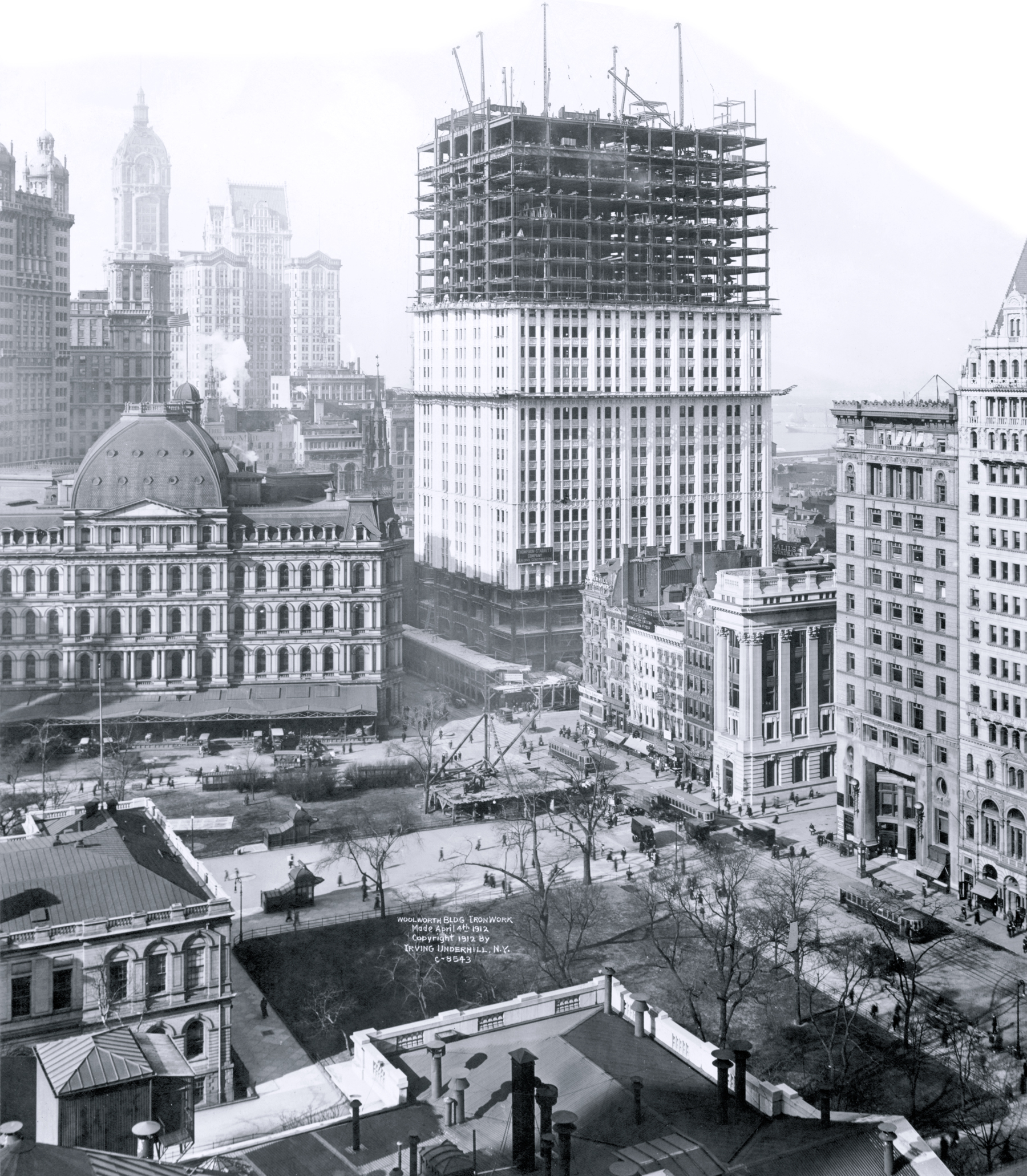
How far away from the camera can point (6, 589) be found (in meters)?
85.4

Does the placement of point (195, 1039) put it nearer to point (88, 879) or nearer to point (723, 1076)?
point (88, 879)

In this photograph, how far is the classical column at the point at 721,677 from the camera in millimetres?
79938

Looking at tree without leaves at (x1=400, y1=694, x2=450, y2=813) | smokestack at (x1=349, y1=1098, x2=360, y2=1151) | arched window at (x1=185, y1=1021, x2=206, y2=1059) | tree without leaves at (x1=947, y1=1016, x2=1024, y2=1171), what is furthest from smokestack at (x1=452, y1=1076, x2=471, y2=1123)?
tree without leaves at (x1=400, y1=694, x2=450, y2=813)

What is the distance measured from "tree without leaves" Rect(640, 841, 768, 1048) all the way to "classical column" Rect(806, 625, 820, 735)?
48.6 ft

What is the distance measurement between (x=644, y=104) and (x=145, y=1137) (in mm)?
93044

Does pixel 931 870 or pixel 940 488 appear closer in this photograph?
pixel 940 488

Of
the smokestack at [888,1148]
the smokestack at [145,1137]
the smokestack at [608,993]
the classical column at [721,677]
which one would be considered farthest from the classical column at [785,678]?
the smokestack at [145,1137]

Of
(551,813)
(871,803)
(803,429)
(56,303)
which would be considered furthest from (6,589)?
(803,429)

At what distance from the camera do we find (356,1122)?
38.7m

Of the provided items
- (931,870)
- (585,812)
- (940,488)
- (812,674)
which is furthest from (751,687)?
(940,488)

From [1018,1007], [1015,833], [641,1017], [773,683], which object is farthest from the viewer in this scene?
[773,683]

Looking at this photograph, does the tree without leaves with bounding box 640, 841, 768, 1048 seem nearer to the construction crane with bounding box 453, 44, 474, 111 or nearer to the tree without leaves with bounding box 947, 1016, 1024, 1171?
the tree without leaves with bounding box 947, 1016, 1024, 1171

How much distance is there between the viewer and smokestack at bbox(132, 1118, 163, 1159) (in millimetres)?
33594

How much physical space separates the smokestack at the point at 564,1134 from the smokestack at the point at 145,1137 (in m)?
9.74
